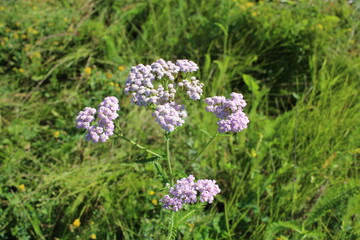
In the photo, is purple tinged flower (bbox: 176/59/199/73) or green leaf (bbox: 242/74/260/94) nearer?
purple tinged flower (bbox: 176/59/199/73)

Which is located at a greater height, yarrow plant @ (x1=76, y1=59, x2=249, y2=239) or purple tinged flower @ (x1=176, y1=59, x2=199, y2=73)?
purple tinged flower @ (x1=176, y1=59, x2=199, y2=73)

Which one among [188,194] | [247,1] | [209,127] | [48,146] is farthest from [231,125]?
[247,1]

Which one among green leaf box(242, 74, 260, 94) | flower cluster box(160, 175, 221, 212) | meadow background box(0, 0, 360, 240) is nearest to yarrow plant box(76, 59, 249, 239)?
flower cluster box(160, 175, 221, 212)

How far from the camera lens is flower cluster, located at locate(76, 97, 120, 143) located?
163 centimetres

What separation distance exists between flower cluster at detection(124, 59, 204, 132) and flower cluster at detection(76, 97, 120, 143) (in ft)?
0.42

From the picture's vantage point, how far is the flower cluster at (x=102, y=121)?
5.36 ft

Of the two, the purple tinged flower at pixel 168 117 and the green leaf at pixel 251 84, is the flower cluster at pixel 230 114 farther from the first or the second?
the green leaf at pixel 251 84

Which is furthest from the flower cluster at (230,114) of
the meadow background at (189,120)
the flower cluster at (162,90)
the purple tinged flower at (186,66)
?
the meadow background at (189,120)

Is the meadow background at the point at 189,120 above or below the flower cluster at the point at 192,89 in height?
below

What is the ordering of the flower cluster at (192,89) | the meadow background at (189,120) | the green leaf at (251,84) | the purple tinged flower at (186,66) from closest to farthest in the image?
the flower cluster at (192,89), the purple tinged flower at (186,66), the meadow background at (189,120), the green leaf at (251,84)

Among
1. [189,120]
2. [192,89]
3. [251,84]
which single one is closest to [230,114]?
[192,89]

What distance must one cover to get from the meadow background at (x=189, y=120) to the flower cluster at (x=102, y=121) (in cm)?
28

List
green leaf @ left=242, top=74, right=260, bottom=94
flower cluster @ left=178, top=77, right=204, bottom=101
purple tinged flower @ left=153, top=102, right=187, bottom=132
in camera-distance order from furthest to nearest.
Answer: green leaf @ left=242, top=74, right=260, bottom=94 < flower cluster @ left=178, top=77, right=204, bottom=101 < purple tinged flower @ left=153, top=102, right=187, bottom=132

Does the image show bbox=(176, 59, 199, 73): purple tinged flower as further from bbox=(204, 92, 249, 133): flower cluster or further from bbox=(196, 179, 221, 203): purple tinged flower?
bbox=(196, 179, 221, 203): purple tinged flower
